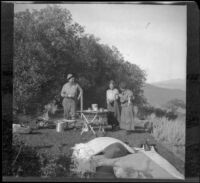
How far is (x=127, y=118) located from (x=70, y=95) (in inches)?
48.4

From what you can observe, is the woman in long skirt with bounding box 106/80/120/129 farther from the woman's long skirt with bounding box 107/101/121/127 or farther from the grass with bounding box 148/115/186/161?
the grass with bounding box 148/115/186/161

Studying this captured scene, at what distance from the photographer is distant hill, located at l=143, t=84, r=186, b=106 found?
22.4 feet

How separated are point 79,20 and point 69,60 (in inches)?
32.0

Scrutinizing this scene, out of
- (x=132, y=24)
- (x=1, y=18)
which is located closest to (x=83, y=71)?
(x=132, y=24)

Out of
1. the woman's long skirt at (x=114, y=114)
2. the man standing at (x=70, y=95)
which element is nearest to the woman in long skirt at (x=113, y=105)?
the woman's long skirt at (x=114, y=114)

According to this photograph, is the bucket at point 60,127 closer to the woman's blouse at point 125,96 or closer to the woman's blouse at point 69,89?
the woman's blouse at point 69,89

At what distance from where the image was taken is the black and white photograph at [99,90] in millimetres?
6805

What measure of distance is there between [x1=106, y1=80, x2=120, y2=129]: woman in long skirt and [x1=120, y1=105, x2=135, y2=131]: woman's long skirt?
101 mm

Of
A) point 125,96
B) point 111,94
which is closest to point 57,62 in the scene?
point 111,94

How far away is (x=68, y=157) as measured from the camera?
6.85m

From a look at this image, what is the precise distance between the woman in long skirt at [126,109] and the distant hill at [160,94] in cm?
34

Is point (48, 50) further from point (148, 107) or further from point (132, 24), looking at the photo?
point (148, 107)

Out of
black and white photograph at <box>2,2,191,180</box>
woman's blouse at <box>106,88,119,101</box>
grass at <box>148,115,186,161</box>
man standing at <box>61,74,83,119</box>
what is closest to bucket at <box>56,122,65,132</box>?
black and white photograph at <box>2,2,191,180</box>

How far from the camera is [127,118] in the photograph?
6918 millimetres
